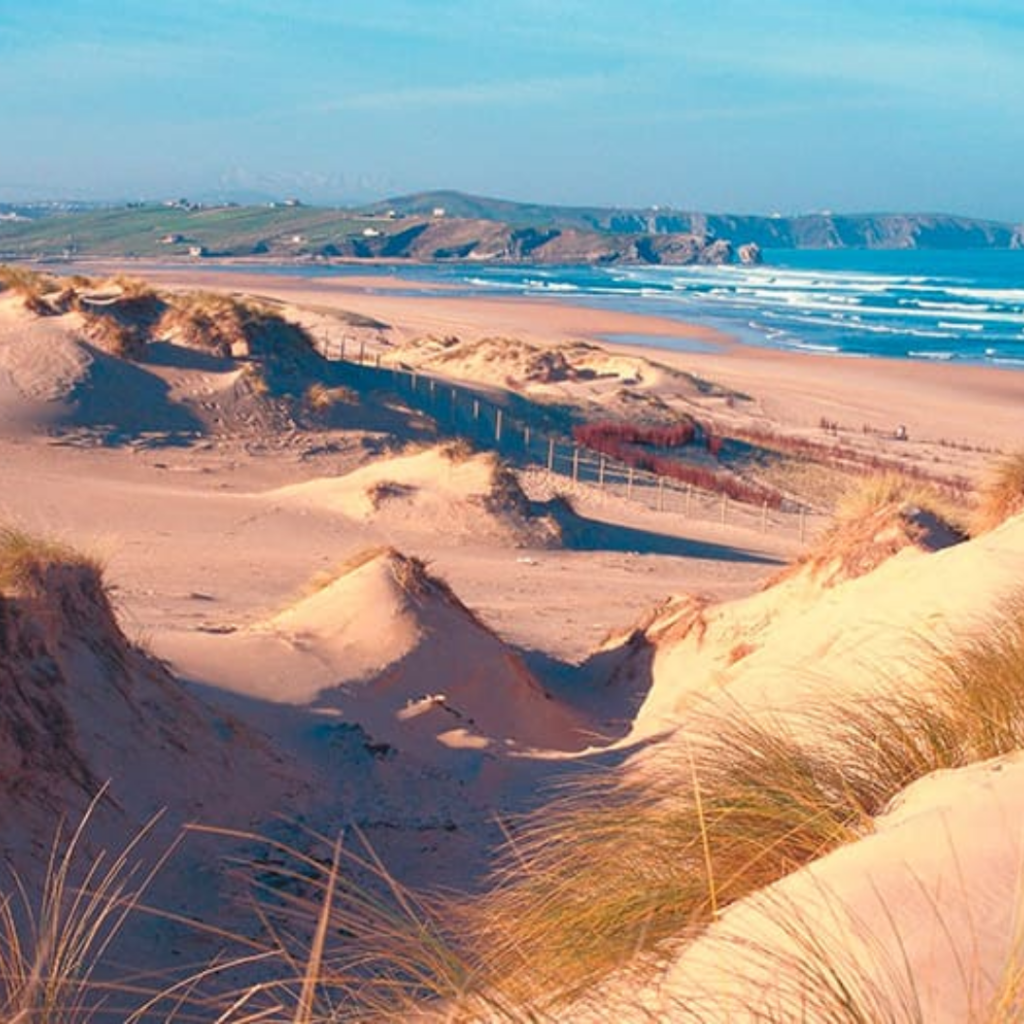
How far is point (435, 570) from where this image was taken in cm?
1927

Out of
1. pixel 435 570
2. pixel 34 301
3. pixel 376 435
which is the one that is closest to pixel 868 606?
pixel 435 570

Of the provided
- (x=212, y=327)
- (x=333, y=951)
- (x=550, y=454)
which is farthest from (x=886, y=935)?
(x=212, y=327)

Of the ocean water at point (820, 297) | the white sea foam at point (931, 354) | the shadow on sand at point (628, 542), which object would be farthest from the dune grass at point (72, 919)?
the white sea foam at point (931, 354)

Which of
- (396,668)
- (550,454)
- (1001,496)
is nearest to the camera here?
(396,668)

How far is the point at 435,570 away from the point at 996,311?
76.6m

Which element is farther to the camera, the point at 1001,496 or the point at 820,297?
the point at 820,297

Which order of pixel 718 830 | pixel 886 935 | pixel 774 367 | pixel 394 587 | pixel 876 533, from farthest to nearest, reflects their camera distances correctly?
pixel 774 367 → pixel 876 533 → pixel 394 587 → pixel 718 830 → pixel 886 935

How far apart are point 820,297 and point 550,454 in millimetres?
76856

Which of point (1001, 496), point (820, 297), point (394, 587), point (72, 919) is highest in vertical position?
point (72, 919)

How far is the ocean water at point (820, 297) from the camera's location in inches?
2633

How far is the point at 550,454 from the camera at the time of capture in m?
29.7

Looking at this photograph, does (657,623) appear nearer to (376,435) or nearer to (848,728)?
(848,728)

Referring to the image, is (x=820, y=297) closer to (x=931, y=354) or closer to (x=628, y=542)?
(x=931, y=354)

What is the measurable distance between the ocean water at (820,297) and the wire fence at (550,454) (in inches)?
1158
